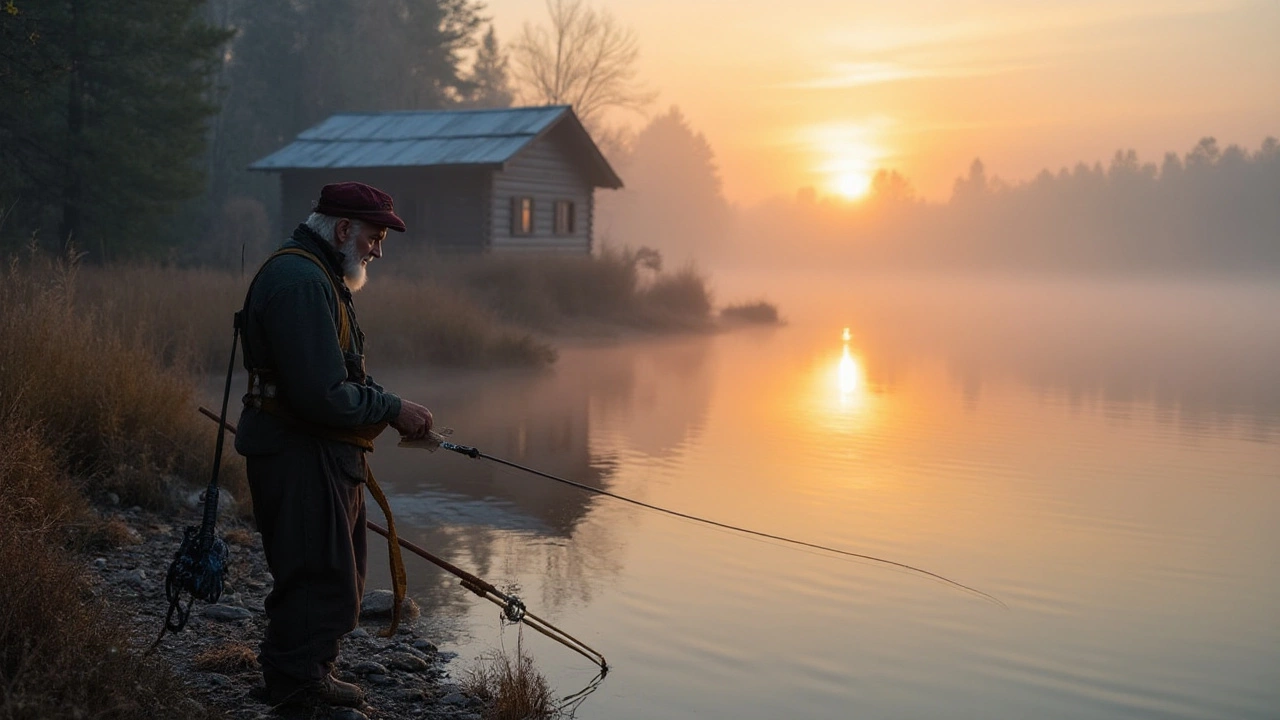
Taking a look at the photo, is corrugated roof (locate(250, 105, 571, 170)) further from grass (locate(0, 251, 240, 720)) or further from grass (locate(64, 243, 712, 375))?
grass (locate(0, 251, 240, 720))

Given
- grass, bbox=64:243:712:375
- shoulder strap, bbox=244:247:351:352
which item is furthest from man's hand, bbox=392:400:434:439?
grass, bbox=64:243:712:375

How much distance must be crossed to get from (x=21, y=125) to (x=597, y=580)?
16.0 meters

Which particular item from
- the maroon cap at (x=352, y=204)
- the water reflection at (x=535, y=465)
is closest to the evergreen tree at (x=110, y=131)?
the water reflection at (x=535, y=465)

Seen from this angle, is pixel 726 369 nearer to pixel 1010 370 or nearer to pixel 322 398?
pixel 1010 370

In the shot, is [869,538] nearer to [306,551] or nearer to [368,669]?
[368,669]

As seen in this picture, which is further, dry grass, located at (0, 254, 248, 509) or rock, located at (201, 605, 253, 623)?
dry grass, located at (0, 254, 248, 509)

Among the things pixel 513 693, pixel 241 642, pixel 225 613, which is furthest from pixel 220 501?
pixel 513 693

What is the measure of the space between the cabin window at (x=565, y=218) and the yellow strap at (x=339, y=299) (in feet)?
86.0

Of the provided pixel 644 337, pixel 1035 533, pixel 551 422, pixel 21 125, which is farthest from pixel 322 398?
pixel 644 337

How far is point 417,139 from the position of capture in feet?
97.1

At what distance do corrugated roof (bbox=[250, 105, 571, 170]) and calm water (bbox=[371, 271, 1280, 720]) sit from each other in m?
10.2

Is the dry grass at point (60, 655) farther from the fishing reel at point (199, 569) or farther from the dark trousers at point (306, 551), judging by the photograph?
the dark trousers at point (306, 551)

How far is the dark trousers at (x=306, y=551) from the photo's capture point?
13.7 feet

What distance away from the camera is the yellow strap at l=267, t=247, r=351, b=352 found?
4172 millimetres
